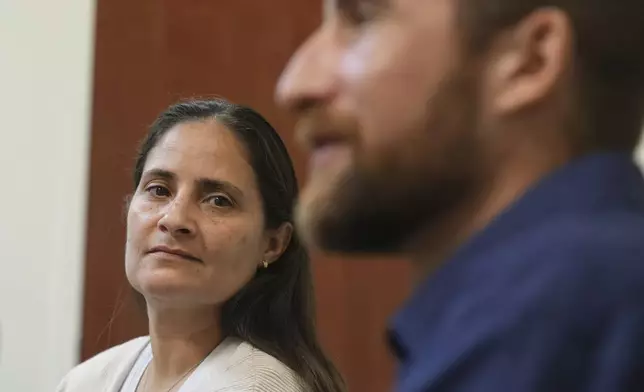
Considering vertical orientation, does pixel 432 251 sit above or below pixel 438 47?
below

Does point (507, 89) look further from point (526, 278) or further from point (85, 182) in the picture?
point (85, 182)

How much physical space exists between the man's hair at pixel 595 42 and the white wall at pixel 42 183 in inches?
48.1

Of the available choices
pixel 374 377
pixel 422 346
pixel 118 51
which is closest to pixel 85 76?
pixel 118 51

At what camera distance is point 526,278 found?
0.39 m

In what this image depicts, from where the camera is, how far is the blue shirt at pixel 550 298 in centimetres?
37

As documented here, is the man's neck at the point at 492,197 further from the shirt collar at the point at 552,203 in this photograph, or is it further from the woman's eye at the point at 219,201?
the woman's eye at the point at 219,201

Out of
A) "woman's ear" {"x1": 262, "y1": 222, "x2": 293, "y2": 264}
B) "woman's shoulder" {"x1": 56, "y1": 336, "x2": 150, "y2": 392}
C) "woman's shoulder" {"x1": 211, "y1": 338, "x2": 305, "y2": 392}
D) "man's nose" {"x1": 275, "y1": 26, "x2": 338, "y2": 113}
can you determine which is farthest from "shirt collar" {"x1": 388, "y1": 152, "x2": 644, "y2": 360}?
"woman's shoulder" {"x1": 56, "y1": 336, "x2": 150, "y2": 392}

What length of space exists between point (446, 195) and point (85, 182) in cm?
121

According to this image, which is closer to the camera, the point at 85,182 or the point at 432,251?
the point at 432,251

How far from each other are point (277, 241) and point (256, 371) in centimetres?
20

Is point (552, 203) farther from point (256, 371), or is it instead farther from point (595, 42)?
point (256, 371)

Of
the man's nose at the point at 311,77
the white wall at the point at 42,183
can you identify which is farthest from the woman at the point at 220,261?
the white wall at the point at 42,183

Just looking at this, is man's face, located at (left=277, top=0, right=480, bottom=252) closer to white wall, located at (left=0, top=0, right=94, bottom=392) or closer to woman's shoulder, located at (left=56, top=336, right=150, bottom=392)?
woman's shoulder, located at (left=56, top=336, right=150, bottom=392)

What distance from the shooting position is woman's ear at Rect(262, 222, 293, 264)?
102 centimetres
